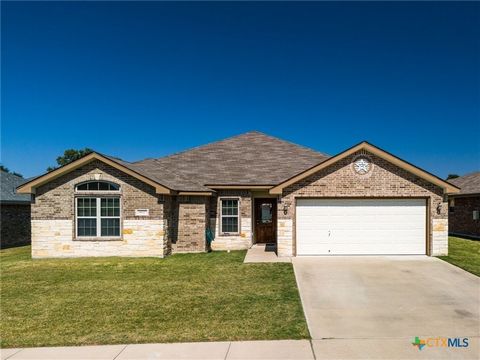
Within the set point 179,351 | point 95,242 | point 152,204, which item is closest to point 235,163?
point 152,204

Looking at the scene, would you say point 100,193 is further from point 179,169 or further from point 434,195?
point 434,195

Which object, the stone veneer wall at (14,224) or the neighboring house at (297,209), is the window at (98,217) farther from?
the stone veneer wall at (14,224)

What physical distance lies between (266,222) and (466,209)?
13187 millimetres

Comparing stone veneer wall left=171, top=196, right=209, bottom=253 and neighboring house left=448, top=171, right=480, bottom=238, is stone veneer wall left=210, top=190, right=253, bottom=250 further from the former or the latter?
neighboring house left=448, top=171, right=480, bottom=238

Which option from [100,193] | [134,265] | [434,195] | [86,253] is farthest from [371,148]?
[86,253]

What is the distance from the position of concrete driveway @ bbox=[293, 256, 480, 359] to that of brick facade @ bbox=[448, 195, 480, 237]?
1016 centimetres

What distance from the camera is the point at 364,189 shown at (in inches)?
540

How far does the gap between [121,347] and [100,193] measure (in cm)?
Result: 929

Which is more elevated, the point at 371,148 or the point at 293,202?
the point at 371,148

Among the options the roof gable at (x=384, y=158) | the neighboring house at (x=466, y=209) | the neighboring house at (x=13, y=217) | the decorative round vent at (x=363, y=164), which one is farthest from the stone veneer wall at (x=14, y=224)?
the neighboring house at (x=466, y=209)

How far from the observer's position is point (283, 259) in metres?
13.2

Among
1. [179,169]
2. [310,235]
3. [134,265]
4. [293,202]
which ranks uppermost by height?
[179,169]

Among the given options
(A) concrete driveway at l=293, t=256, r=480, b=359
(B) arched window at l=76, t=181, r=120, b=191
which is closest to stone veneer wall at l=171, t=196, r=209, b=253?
(B) arched window at l=76, t=181, r=120, b=191

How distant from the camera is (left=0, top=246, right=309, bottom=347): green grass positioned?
20.9 feet
